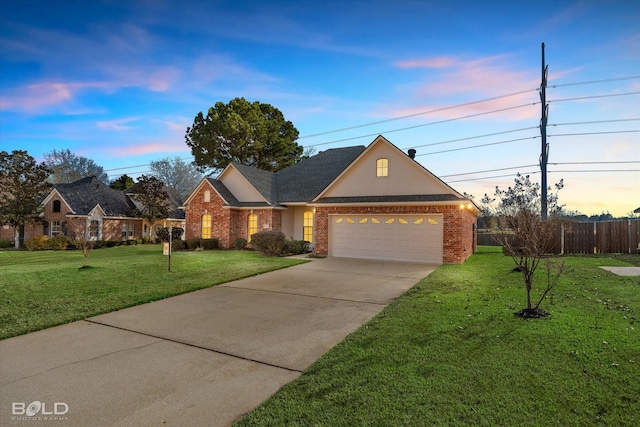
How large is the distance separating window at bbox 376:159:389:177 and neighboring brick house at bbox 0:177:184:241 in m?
22.1

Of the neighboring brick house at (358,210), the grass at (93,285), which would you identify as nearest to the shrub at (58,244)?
the neighboring brick house at (358,210)

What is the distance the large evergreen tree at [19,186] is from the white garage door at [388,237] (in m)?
23.3

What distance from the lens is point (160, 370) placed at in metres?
4.08

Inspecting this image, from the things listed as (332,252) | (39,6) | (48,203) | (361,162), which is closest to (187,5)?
(39,6)

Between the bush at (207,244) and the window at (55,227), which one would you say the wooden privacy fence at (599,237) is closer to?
the bush at (207,244)

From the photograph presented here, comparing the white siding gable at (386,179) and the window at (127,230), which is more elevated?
the white siding gable at (386,179)

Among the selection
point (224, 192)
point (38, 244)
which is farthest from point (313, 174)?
point (38, 244)

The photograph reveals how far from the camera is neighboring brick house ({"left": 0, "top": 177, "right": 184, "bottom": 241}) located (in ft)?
87.5

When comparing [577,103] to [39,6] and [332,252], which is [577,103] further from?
[39,6]

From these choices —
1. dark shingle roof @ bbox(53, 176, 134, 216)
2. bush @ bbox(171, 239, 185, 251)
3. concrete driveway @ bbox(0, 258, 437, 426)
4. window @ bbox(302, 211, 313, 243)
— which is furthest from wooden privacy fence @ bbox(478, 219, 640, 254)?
dark shingle roof @ bbox(53, 176, 134, 216)

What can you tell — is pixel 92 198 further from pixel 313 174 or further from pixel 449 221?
pixel 449 221

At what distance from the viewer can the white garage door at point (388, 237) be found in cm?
1512

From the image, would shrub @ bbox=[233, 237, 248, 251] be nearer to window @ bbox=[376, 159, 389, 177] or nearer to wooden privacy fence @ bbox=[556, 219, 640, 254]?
window @ bbox=[376, 159, 389, 177]
